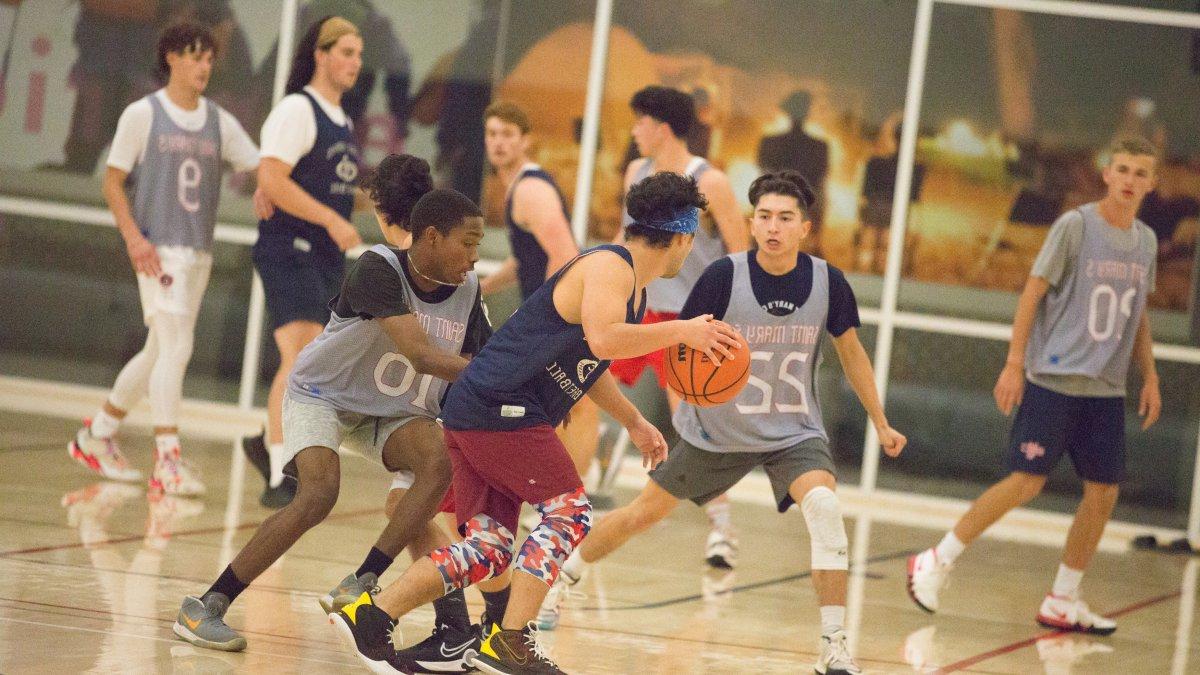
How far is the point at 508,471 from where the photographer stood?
4.30 m

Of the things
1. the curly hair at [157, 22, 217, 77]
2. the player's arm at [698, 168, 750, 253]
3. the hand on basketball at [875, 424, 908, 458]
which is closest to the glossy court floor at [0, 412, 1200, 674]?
the hand on basketball at [875, 424, 908, 458]

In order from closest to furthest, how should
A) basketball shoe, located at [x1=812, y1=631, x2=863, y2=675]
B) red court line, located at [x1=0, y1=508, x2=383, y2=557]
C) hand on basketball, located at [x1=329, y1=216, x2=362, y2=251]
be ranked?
basketball shoe, located at [x1=812, y1=631, x2=863, y2=675] → red court line, located at [x1=0, y1=508, x2=383, y2=557] → hand on basketball, located at [x1=329, y1=216, x2=362, y2=251]

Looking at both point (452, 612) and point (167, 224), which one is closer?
point (452, 612)

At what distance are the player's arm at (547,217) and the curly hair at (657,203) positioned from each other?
2.45 m

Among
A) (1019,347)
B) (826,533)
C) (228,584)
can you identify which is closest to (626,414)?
(826,533)

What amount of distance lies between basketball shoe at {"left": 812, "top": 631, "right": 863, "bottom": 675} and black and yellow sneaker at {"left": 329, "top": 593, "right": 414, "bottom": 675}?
1354mm

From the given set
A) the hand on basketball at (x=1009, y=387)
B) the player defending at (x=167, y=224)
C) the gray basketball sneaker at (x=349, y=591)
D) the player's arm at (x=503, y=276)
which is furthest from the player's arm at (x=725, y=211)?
the gray basketball sneaker at (x=349, y=591)

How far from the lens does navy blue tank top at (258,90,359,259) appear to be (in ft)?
22.9

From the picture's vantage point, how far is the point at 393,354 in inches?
185

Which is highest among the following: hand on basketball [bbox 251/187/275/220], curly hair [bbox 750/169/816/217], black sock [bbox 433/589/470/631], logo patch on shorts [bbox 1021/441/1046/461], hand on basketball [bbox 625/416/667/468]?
curly hair [bbox 750/169/816/217]

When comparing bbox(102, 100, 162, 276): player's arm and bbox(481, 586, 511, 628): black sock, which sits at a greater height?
bbox(102, 100, 162, 276): player's arm

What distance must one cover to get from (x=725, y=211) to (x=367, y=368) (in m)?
2.47

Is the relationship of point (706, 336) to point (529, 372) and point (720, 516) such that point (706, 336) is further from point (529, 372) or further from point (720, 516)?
point (720, 516)

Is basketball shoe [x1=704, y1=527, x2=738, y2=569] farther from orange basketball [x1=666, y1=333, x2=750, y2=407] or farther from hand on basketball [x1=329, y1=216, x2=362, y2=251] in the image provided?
orange basketball [x1=666, y1=333, x2=750, y2=407]
